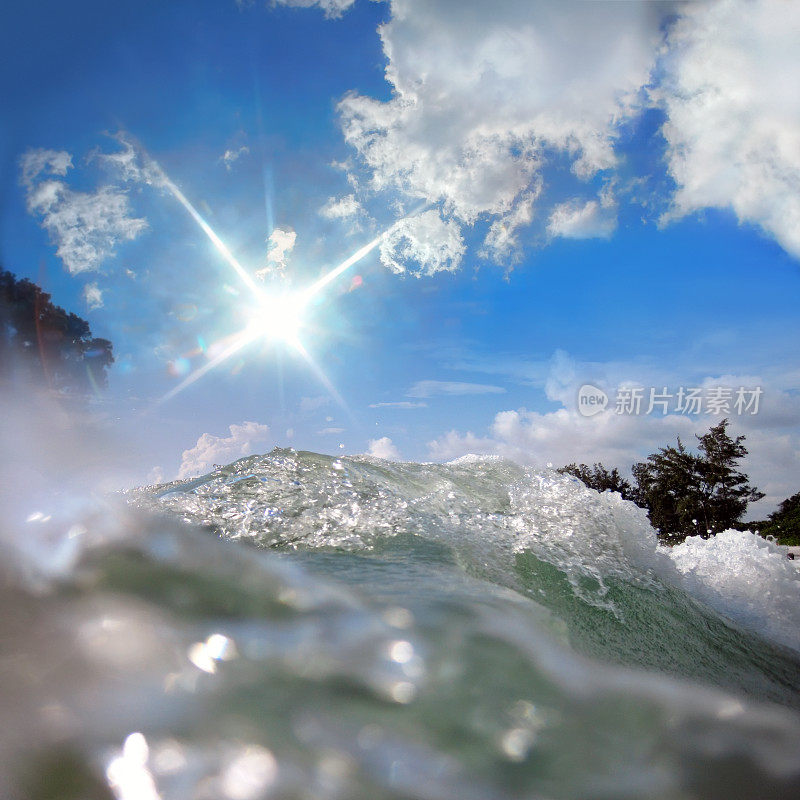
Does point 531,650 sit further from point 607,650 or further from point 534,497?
point 534,497

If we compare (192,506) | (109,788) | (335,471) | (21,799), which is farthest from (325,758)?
(335,471)

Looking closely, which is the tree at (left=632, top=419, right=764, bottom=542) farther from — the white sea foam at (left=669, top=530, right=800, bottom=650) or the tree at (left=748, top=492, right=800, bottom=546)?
the white sea foam at (left=669, top=530, right=800, bottom=650)

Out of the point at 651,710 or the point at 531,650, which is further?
the point at 531,650

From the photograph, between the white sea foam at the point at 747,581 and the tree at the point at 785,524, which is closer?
the white sea foam at the point at 747,581

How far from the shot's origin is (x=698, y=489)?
72.7ft


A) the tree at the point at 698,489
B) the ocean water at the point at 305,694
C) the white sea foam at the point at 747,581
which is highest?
the tree at the point at 698,489

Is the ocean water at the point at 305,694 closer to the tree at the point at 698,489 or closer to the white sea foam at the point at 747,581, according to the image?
the white sea foam at the point at 747,581

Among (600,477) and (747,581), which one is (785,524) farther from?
(747,581)

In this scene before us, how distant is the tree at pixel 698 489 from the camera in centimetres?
2114

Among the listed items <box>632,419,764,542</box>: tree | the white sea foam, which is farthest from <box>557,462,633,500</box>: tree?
the white sea foam

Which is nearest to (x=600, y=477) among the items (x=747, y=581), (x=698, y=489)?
(x=698, y=489)

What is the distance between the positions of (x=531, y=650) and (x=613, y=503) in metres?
3.18

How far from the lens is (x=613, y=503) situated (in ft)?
13.2

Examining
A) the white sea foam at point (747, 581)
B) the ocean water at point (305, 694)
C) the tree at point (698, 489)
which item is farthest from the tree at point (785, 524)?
the ocean water at point (305, 694)
